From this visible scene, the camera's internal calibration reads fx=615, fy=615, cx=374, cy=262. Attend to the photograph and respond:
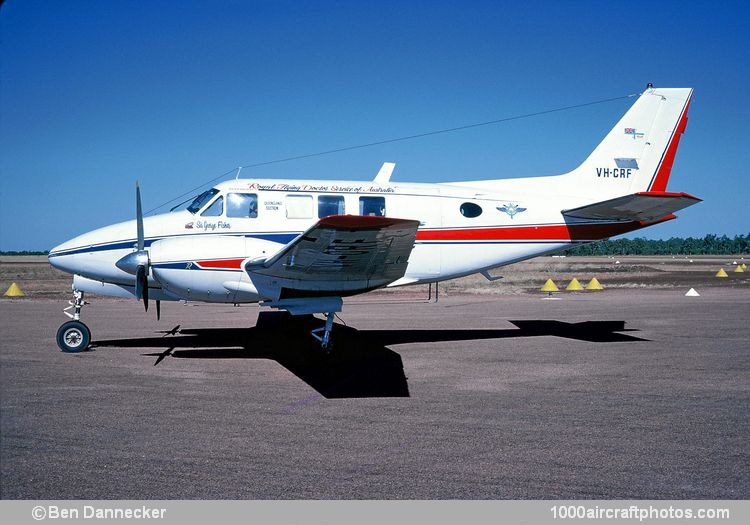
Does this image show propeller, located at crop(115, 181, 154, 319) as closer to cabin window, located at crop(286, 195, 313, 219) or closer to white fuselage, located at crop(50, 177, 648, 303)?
white fuselage, located at crop(50, 177, 648, 303)

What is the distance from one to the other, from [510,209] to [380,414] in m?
Result: 7.41

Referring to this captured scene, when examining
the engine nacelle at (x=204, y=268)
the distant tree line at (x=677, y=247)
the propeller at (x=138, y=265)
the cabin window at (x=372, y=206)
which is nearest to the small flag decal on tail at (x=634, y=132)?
the cabin window at (x=372, y=206)

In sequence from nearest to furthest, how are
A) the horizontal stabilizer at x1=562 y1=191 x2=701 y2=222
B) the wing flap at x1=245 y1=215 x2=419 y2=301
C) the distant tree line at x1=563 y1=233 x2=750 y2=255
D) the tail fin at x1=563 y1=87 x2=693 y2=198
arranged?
the wing flap at x1=245 y1=215 x2=419 y2=301
the horizontal stabilizer at x1=562 y1=191 x2=701 y2=222
the tail fin at x1=563 y1=87 x2=693 y2=198
the distant tree line at x1=563 y1=233 x2=750 y2=255

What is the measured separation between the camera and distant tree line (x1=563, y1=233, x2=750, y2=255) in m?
140

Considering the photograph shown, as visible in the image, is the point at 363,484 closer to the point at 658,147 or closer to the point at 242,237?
the point at 242,237

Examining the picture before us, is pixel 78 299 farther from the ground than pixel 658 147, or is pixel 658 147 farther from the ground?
pixel 658 147

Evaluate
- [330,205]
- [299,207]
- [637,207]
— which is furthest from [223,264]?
[637,207]

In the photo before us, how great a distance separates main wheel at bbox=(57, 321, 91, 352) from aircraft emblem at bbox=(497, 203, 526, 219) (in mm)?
8979

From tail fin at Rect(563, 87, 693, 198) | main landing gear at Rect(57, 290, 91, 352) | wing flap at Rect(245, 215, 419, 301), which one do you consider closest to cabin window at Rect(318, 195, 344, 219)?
wing flap at Rect(245, 215, 419, 301)

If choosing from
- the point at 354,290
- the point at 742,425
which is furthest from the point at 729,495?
the point at 354,290

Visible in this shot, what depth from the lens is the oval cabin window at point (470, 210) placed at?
1339 cm

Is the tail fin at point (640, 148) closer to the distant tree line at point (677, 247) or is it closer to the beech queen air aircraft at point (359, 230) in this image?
the beech queen air aircraft at point (359, 230)

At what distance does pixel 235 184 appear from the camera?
12336 millimetres

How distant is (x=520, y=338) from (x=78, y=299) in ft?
31.4
